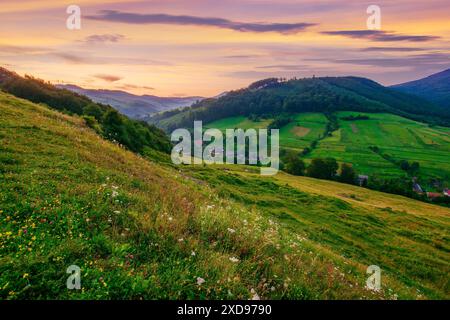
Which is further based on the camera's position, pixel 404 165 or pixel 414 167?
pixel 404 165

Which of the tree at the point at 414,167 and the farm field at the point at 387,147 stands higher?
the farm field at the point at 387,147

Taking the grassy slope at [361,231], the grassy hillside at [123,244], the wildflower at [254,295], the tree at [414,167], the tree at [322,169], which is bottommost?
the tree at [414,167]

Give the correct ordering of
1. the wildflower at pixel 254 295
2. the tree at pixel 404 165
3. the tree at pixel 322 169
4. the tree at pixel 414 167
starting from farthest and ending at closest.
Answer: the tree at pixel 404 165, the tree at pixel 414 167, the tree at pixel 322 169, the wildflower at pixel 254 295

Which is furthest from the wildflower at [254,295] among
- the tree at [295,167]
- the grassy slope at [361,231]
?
the tree at [295,167]

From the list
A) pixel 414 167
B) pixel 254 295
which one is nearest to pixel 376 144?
pixel 414 167

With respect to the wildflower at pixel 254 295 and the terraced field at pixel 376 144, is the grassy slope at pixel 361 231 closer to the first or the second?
the wildflower at pixel 254 295

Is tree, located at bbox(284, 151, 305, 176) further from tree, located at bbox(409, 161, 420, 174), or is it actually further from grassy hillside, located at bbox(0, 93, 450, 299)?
grassy hillside, located at bbox(0, 93, 450, 299)

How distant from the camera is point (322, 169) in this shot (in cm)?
9494

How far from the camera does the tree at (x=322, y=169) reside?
9456 cm

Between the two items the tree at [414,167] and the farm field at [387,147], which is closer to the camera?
the tree at [414,167]

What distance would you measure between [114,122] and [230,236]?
40.4m

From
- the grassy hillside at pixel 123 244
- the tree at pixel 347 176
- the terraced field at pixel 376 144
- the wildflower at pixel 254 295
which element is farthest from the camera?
the terraced field at pixel 376 144

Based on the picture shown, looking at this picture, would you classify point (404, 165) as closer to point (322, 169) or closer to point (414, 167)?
point (414, 167)
